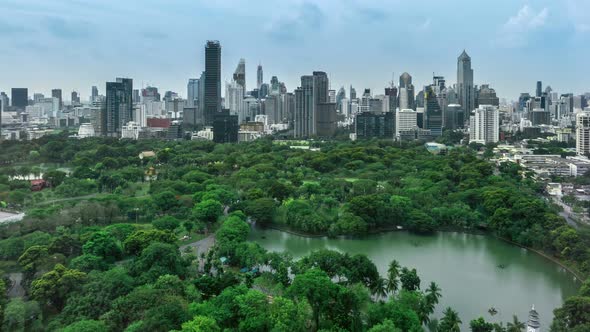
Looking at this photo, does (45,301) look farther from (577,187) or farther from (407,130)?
(407,130)

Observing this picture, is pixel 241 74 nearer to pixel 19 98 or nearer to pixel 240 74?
pixel 240 74

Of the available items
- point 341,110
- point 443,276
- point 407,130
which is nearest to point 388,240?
point 443,276

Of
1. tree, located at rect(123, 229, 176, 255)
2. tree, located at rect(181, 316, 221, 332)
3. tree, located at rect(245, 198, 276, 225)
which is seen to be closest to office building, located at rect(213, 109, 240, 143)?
tree, located at rect(245, 198, 276, 225)

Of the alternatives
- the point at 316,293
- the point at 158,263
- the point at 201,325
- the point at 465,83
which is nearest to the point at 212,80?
the point at 465,83

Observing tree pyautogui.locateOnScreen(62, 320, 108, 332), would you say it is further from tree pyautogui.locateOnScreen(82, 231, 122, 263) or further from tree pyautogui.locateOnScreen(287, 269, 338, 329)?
tree pyautogui.locateOnScreen(82, 231, 122, 263)

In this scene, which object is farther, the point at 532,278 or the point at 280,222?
the point at 280,222

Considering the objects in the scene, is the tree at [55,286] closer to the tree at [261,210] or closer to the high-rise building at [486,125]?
the tree at [261,210]

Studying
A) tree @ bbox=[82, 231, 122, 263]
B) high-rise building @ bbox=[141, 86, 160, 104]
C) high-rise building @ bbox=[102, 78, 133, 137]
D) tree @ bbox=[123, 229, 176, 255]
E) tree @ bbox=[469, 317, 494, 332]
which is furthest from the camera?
high-rise building @ bbox=[141, 86, 160, 104]
